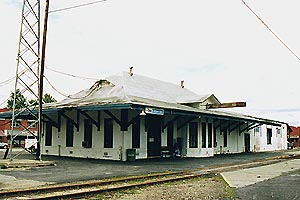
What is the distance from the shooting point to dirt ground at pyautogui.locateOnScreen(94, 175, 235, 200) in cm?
908

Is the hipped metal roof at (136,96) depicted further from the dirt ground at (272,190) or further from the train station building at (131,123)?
the dirt ground at (272,190)

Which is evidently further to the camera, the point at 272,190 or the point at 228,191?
the point at 272,190

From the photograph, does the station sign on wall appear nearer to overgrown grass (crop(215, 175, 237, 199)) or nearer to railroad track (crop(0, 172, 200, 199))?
railroad track (crop(0, 172, 200, 199))

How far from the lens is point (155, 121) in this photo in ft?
73.1

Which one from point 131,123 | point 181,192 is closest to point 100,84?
point 131,123

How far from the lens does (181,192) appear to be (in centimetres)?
993

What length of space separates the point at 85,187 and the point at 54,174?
3.30 m

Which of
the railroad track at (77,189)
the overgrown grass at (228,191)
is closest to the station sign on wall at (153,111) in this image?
the railroad track at (77,189)

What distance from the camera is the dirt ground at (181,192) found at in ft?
29.8

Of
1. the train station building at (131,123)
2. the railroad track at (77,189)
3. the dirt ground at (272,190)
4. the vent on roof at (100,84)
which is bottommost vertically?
the dirt ground at (272,190)

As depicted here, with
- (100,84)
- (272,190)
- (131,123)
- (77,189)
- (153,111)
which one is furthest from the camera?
(100,84)

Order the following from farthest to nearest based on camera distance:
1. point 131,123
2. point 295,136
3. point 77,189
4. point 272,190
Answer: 1. point 295,136
2. point 131,123
3. point 272,190
4. point 77,189

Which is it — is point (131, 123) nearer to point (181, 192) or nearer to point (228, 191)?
point (181, 192)

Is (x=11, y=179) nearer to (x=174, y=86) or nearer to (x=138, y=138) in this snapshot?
(x=138, y=138)
